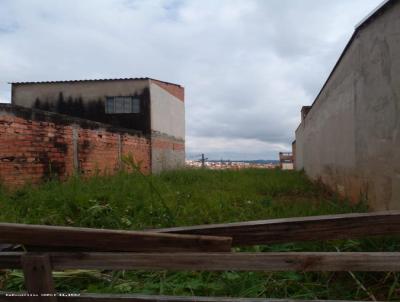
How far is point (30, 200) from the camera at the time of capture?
529cm

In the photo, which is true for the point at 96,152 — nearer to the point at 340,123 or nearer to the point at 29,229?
the point at 340,123

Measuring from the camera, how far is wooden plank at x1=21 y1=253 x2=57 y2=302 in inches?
53.7

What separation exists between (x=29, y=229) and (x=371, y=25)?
13.4 ft

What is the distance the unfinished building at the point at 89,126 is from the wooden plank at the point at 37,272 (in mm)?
5909

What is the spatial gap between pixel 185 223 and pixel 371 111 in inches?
98.2

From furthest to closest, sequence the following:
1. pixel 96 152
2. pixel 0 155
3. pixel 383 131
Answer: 1. pixel 96 152
2. pixel 0 155
3. pixel 383 131

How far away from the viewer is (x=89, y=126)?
9.61 metres

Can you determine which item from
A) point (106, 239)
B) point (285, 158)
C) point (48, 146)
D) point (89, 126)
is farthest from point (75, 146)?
point (285, 158)

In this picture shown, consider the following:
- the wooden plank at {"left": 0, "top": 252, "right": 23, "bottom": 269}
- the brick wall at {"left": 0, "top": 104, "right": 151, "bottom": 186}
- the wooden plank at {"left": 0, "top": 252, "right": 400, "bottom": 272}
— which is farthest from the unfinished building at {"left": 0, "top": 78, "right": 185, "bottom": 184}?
the wooden plank at {"left": 0, "top": 252, "right": 400, "bottom": 272}

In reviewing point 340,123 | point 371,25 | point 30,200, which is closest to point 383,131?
point 371,25

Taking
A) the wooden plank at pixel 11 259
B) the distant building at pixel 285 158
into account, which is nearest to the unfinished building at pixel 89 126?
the wooden plank at pixel 11 259

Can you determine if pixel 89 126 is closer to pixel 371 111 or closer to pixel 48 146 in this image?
pixel 48 146

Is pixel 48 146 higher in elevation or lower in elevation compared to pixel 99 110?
lower

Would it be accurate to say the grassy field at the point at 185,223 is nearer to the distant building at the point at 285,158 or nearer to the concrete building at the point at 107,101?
the concrete building at the point at 107,101
